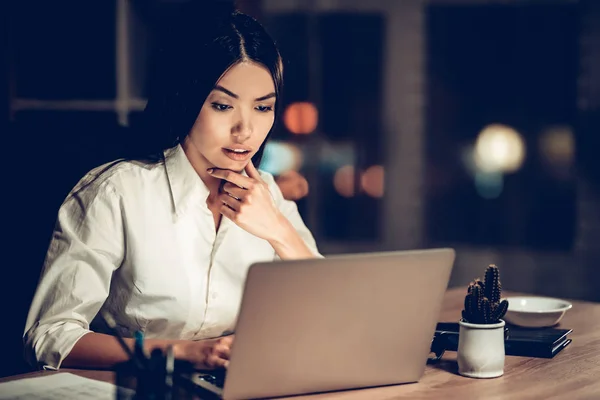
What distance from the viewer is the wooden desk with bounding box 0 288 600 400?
1.11 m

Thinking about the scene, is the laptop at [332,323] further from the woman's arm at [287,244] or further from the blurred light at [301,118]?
the blurred light at [301,118]

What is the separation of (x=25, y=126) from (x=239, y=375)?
2.89ft

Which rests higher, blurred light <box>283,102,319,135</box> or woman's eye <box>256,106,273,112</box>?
blurred light <box>283,102,319,135</box>

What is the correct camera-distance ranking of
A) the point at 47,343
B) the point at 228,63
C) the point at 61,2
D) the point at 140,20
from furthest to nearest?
1. the point at 140,20
2. the point at 61,2
3. the point at 228,63
4. the point at 47,343

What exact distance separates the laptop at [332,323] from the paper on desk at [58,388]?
0.13 meters

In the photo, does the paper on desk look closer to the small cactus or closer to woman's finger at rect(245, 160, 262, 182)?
the small cactus

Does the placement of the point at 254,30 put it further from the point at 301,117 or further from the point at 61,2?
the point at 301,117

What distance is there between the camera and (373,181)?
5027 mm

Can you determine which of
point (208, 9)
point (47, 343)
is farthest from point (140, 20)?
point (47, 343)

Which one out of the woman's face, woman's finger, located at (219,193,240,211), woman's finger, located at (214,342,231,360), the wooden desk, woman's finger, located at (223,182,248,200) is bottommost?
the wooden desk

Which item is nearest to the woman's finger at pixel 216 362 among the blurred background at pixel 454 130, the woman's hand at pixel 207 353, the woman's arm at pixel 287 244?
the woman's hand at pixel 207 353

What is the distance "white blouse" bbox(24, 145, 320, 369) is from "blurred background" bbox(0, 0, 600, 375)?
2958 millimetres

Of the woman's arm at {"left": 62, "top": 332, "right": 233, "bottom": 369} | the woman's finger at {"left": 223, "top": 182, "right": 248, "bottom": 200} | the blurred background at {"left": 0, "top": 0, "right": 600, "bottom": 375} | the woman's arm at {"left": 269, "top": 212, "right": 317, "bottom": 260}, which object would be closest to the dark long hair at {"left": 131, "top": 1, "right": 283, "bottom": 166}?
the woman's finger at {"left": 223, "top": 182, "right": 248, "bottom": 200}

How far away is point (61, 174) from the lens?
65.5 inches
